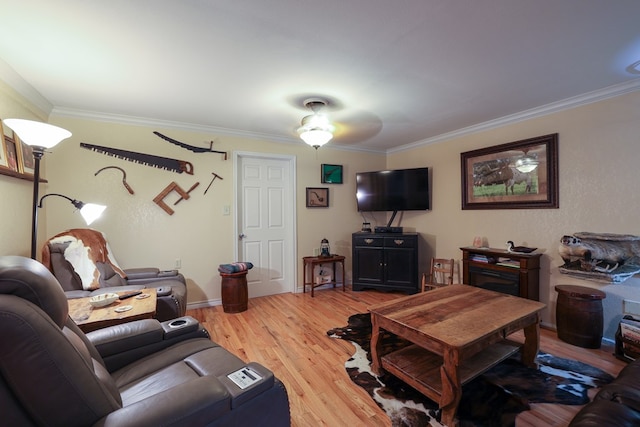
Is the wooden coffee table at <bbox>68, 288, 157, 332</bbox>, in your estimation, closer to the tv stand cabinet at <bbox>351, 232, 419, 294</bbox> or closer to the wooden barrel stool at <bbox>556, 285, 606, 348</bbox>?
the tv stand cabinet at <bbox>351, 232, 419, 294</bbox>

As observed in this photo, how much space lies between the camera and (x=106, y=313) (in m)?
1.72

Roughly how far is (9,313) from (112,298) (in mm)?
1368

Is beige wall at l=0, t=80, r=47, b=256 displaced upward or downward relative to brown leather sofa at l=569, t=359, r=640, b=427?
upward

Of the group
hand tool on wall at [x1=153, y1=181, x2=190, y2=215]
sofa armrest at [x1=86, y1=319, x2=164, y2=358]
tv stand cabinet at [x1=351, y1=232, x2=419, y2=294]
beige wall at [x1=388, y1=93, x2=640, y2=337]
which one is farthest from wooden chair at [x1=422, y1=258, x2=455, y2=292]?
hand tool on wall at [x1=153, y1=181, x2=190, y2=215]

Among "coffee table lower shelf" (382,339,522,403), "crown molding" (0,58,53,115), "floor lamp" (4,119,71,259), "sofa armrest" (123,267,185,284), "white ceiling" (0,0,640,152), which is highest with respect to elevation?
"white ceiling" (0,0,640,152)

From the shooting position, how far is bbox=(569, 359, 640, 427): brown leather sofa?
3.47ft

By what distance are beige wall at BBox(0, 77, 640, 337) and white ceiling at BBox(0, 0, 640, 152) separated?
267 millimetres

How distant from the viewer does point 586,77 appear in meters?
2.26

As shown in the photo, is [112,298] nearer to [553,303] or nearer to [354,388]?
[354,388]

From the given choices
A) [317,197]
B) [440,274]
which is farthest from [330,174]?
[440,274]

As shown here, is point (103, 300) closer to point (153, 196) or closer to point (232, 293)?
point (232, 293)

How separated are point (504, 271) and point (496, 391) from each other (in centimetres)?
149

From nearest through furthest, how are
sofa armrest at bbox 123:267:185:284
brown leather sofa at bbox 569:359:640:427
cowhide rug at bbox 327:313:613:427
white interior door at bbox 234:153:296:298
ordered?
brown leather sofa at bbox 569:359:640:427 < cowhide rug at bbox 327:313:613:427 < sofa armrest at bbox 123:267:185:284 < white interior door at bbox 234:153:296:298

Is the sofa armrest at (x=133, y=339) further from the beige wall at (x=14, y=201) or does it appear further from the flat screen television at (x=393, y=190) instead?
the flat screen television at (x=393, y=190)
